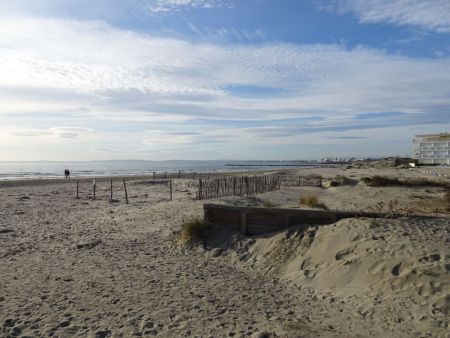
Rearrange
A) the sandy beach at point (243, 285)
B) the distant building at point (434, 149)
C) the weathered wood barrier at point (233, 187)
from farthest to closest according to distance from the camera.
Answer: the distant building at point (434, 149), the weathered wood barrier at point (233, 187), the sandy beach at point (243, 285)

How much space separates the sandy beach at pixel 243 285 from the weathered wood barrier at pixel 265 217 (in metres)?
0.34

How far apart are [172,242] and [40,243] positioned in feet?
12.1

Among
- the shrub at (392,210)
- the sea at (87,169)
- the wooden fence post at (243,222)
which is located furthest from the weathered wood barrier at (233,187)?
the sea at (87,169)

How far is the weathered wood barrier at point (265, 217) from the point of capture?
970 cm

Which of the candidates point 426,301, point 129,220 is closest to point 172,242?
point 129,220

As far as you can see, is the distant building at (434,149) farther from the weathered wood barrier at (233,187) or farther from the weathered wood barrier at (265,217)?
the weathered wood barrier at (265,217)

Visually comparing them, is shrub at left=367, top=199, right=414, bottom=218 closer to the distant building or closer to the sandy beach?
the sandy beach

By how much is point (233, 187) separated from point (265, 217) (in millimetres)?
13604

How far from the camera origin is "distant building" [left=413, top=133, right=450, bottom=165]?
72.5 m

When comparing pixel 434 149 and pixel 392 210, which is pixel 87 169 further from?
pixel 392 210

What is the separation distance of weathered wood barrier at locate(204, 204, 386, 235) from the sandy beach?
34 centimetres

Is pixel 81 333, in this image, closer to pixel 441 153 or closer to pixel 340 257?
pixel 340 257

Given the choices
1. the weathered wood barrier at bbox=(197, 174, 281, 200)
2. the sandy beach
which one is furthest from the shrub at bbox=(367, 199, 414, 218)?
the weathered wood barrier at bbox=(197, 174, 281, 200)

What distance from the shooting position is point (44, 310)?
21.5ft
